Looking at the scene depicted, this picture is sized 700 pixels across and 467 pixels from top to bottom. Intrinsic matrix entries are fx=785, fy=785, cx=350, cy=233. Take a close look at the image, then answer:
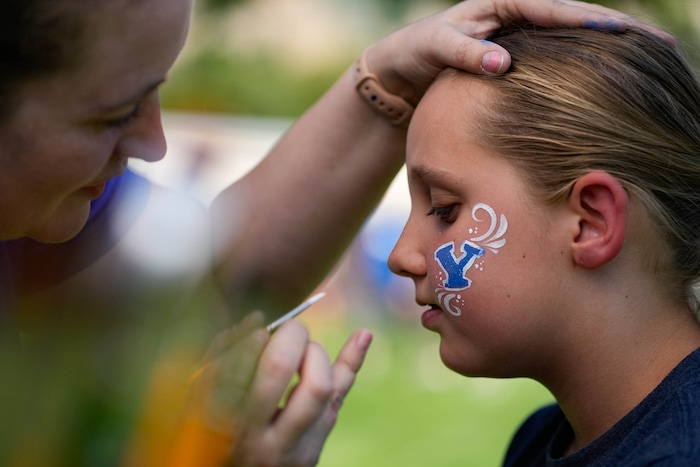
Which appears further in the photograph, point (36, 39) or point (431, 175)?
point (431, 175)

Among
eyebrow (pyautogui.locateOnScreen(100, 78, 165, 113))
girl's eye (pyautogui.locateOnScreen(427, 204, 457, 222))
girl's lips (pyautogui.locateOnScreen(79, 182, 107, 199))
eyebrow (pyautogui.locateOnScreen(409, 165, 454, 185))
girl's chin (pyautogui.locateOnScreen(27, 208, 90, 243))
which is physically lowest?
girl's chin (pyautogui.locateOnScreen(27, 208, 90, 243))

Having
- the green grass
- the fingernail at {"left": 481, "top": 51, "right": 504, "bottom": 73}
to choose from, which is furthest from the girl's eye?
the green grass

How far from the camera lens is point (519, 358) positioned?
144 centimetres

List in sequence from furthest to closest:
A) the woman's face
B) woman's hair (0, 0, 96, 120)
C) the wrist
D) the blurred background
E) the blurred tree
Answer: the blurred tree < the blurred background < the wrist < the woman's face < woman's hair (0, 0, 96, 120)

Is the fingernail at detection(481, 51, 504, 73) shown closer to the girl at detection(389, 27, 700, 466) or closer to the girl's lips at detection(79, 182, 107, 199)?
the girl at detection(389, 27, 700, 466)

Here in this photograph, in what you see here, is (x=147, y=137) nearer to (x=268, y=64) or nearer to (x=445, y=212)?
(x=445, y=212)

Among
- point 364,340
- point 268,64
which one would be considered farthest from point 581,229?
point 268,64

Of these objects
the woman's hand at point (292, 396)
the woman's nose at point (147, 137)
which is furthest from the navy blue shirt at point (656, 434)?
the woman's nose at point (147, 137)

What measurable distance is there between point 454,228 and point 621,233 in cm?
29

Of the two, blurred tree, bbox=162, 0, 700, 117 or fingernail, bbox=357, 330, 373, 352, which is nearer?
fingernail, bbox=357, 330, 373, 352

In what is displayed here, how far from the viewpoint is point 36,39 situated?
37.8 inches

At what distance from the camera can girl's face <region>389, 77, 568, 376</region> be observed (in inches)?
54.8

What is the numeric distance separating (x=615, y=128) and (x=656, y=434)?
1.70ft

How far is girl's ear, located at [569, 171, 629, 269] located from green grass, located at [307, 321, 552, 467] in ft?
8.10
